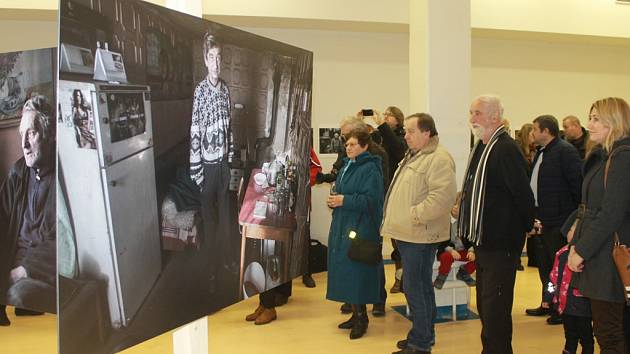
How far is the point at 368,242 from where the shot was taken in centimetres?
450

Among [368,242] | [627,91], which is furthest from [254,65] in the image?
[627,91]

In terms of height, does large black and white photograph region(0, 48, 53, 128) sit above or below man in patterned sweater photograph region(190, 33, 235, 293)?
above

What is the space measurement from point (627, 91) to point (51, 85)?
9233 mm

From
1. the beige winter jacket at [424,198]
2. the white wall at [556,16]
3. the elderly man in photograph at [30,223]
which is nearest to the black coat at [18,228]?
the elderly man in photograph at [30,223]

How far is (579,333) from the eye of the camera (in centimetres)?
393

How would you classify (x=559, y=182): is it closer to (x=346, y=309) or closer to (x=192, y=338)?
(x=346, y=309)

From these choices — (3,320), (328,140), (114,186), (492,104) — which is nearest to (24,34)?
(3,320)

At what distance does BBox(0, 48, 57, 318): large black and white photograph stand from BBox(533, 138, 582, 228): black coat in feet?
12.4

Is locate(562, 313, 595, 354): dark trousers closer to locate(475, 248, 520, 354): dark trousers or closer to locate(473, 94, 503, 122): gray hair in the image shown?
locate(475, 248, 520, 354): dark trousers

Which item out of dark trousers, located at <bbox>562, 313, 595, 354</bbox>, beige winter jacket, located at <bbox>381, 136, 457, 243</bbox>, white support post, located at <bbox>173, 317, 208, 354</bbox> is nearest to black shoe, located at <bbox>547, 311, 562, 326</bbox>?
dark trousers, located at <bbox>562, 313, 595, 354</bbox>

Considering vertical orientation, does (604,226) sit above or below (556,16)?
below

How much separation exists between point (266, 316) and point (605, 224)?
3048 mm

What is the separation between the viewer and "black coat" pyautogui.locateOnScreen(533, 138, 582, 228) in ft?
15.7

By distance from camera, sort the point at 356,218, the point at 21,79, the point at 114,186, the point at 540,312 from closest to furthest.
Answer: the point at 114,186 < the point at 21,79 < the point at 356,218 < the point at 540,312
